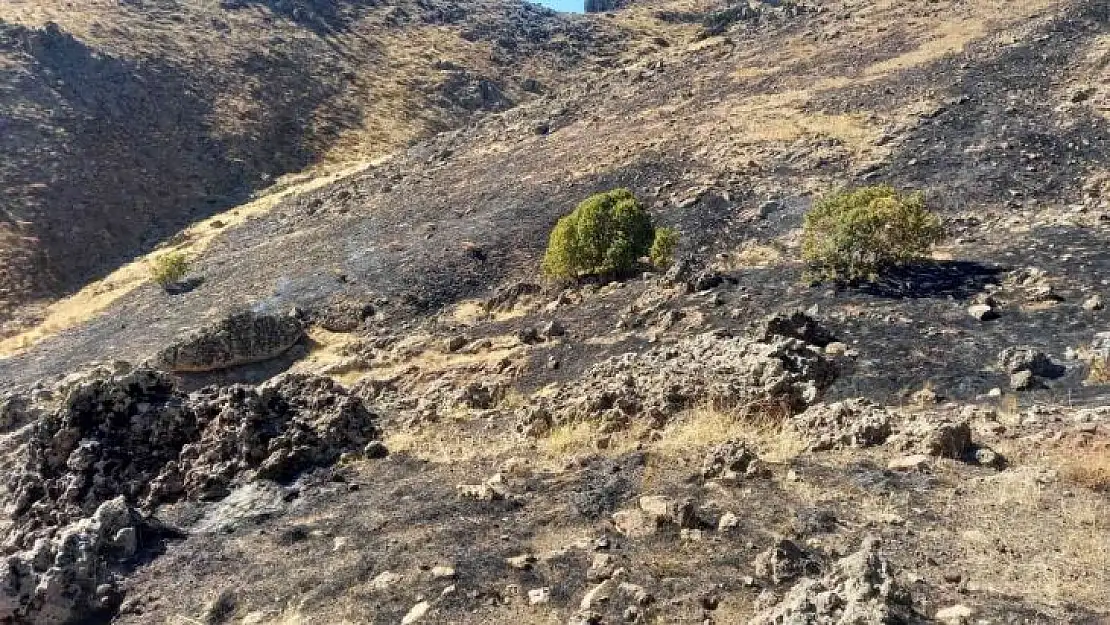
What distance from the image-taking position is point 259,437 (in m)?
9.94

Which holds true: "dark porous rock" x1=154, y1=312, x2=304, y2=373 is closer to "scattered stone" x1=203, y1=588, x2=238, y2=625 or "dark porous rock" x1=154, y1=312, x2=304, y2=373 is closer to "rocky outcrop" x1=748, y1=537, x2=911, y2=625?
"scattered stone" x1=203, y1=588, x2=238, y2=625

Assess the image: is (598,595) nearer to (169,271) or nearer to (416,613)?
(416,613)

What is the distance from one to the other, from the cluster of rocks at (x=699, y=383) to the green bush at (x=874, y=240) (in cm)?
294

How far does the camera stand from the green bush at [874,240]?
13.4m

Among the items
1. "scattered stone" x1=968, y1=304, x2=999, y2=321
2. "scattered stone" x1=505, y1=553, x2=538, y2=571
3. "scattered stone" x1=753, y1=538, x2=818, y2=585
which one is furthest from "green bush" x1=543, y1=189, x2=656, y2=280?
"scattered stone" x1=753, y1=538, x2=818, y2=585

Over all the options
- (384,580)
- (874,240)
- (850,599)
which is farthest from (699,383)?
(874,240)

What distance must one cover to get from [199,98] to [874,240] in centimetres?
3809

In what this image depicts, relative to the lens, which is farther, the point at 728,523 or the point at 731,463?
the point at 731,463

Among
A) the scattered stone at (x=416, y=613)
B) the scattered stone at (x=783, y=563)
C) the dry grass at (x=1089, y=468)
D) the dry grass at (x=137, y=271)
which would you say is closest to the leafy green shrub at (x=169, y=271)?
the dry grass at (x=137, y=271)

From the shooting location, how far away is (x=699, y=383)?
9.86m

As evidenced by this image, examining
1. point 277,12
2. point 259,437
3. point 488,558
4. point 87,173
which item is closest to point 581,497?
point 488,558

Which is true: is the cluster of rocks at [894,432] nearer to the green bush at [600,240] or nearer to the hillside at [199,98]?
the green bush at [600,240]

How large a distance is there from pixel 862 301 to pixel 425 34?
49.7 metres

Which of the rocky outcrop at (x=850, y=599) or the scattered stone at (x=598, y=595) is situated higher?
the rocky outcrop at (x=850, y=599)
